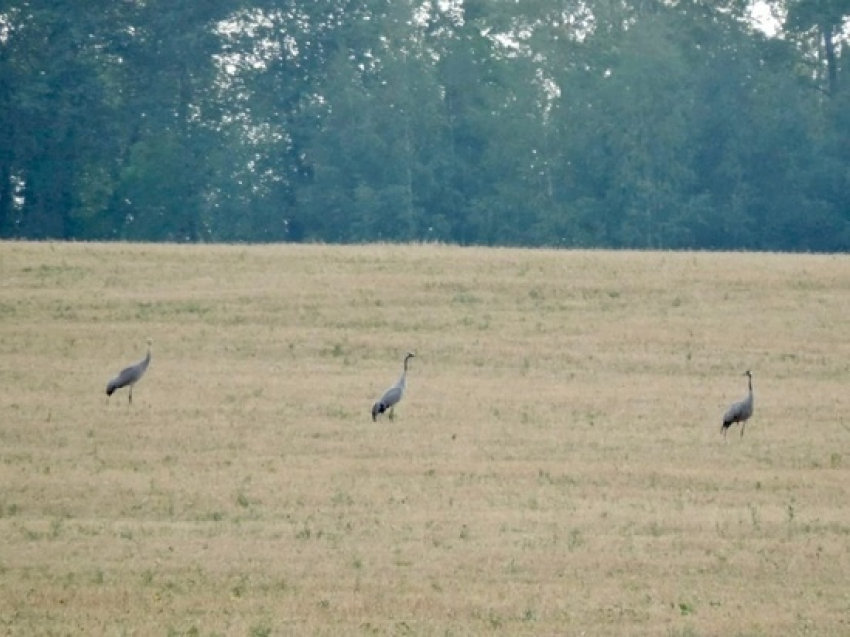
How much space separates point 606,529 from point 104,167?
2151 inches

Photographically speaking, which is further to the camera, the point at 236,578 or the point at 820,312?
the point at 820,312

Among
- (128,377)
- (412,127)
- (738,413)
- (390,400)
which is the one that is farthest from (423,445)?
(412,127)

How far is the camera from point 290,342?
31.2 meters

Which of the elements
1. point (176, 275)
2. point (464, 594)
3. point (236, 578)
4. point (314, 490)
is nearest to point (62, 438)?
point (314, 490)

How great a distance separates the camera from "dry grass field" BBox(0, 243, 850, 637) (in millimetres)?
13961

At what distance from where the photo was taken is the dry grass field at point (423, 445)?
13961 millimetres

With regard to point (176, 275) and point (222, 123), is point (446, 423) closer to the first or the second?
point (176, 275)

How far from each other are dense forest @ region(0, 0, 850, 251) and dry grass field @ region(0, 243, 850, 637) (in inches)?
962

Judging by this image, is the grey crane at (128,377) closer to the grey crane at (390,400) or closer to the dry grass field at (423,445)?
the dry grass field at (423,445)

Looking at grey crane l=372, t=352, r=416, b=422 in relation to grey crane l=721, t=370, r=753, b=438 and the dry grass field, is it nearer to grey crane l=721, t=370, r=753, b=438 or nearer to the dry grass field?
the dry grass field

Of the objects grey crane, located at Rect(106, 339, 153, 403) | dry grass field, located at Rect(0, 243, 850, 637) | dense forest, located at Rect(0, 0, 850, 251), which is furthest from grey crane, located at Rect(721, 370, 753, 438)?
dense forest, located at Rect(0, 0, 850, 251)

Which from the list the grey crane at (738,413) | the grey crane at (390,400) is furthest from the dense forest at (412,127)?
the grey crane at (738,413)

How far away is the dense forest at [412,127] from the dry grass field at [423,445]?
962 inches

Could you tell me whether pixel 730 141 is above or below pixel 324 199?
above
